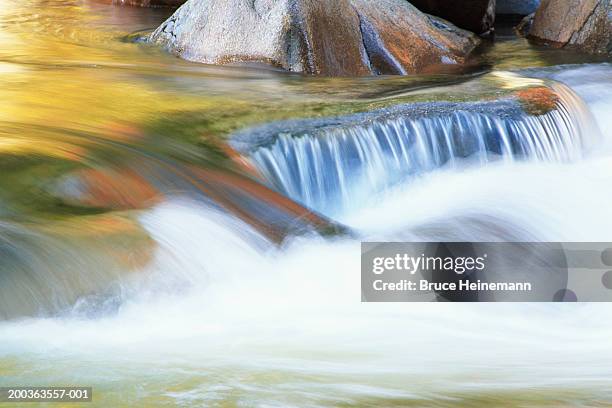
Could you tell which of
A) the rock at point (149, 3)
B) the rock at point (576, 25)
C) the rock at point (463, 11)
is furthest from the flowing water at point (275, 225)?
the rock at point (149, 3)

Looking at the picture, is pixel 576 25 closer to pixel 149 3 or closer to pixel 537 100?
pixel 537 100

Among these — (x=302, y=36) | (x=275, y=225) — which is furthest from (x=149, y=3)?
(x=275, y=225)

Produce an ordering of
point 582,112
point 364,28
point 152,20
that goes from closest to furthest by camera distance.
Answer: point 582,112 < point 364,28 < point 152,20

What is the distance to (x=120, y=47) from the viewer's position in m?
8.58

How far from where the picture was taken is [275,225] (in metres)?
4.74

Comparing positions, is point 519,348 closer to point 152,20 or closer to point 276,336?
point 276,336

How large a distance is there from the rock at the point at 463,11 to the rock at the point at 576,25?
0.54 metres

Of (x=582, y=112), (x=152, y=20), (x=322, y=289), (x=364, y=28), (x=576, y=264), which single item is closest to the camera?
(x=576, y=264)

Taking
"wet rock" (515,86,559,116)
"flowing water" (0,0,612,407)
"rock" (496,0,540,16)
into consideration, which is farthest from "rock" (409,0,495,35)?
"wet rock" (515,86,559,116)

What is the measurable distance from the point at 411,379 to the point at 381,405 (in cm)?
30

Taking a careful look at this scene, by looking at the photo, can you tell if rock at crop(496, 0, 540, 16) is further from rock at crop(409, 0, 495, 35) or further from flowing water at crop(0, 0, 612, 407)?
flowing water at crop(0, 0, 612, 407)

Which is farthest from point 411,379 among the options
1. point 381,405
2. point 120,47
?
point 120,47

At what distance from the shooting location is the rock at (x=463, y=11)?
32.8 feet

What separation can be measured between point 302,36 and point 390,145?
7.23 feet
